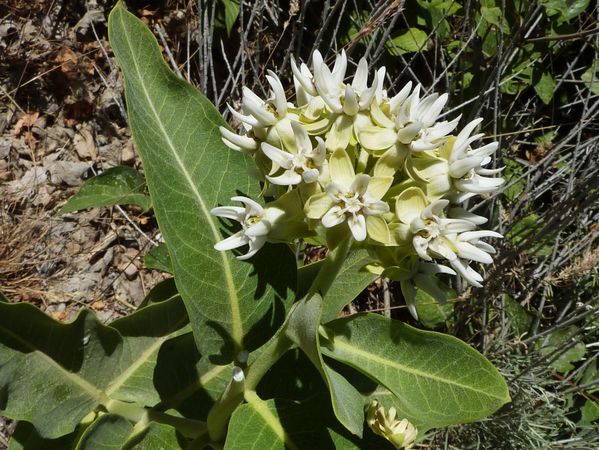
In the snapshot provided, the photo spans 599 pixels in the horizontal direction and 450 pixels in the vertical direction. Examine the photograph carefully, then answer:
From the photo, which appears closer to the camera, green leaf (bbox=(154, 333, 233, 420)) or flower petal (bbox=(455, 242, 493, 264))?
flower petal (bbox=(455, 242, 493, 264))

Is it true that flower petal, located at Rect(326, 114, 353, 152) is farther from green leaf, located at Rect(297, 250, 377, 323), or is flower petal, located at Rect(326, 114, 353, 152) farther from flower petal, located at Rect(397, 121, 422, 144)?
green leaf, located at Rect(297, 250, 377, 323)

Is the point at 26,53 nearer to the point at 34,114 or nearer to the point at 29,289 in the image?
the point at 34,114

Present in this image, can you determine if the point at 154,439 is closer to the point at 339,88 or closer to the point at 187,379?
the point at 187,379

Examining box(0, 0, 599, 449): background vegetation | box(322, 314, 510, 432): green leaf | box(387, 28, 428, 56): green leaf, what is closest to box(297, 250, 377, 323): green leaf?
box(322, 314, 510, 432): green leaf

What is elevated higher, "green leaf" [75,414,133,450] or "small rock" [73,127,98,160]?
"green leaf" [75,414,133,450]

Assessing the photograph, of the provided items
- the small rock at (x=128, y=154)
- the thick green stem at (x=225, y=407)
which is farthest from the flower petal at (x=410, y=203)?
the small rock at (x=128, y=154)

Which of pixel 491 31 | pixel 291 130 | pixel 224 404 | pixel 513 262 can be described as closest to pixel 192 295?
pixel 224 404
